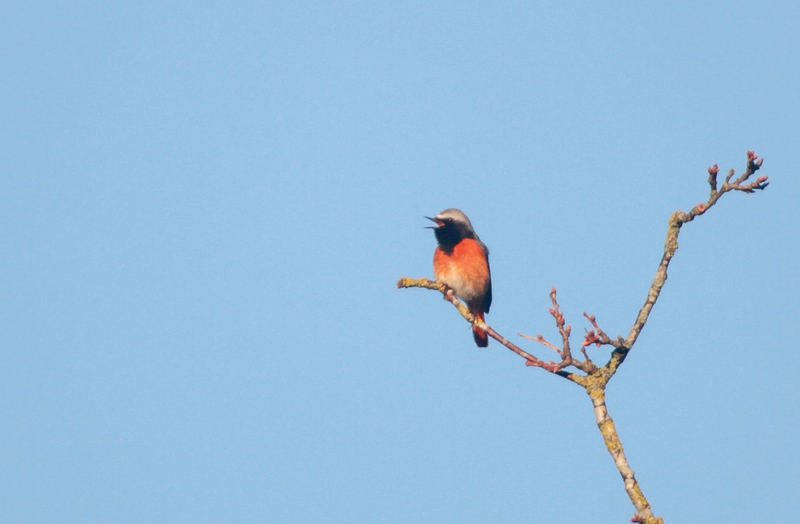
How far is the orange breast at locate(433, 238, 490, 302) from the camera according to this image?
10891 millimetres

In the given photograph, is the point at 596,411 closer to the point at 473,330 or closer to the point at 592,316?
the point at 592,316

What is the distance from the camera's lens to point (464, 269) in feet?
35.7

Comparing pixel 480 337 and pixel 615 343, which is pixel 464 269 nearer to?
pixel 480 337

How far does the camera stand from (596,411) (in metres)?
4.94

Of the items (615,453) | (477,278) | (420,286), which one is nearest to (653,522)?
(615,453)

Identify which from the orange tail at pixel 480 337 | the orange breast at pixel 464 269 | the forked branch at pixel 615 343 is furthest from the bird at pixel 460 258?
the forked branch at pixel 615 343

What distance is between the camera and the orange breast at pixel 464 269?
35.7 feet

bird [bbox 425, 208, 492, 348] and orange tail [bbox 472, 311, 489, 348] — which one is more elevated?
bird [bbox 425, 208, 492, 348]

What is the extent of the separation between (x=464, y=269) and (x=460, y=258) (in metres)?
0.16

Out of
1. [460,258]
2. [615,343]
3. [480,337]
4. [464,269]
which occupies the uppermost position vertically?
[460,258]

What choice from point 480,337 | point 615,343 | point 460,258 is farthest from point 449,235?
point 615,343

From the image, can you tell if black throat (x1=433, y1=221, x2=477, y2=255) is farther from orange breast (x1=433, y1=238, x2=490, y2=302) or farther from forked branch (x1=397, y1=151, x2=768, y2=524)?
forked branch (x1=397, y1=151, x2=768, y2=524)

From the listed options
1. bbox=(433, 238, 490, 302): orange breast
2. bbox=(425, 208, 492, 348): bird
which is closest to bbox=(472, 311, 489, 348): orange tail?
bbox=(425, 208, 492, 348): bird

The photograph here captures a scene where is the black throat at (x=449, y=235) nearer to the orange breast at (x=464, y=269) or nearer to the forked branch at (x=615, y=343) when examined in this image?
the orange breast at (x=464, y=269)
